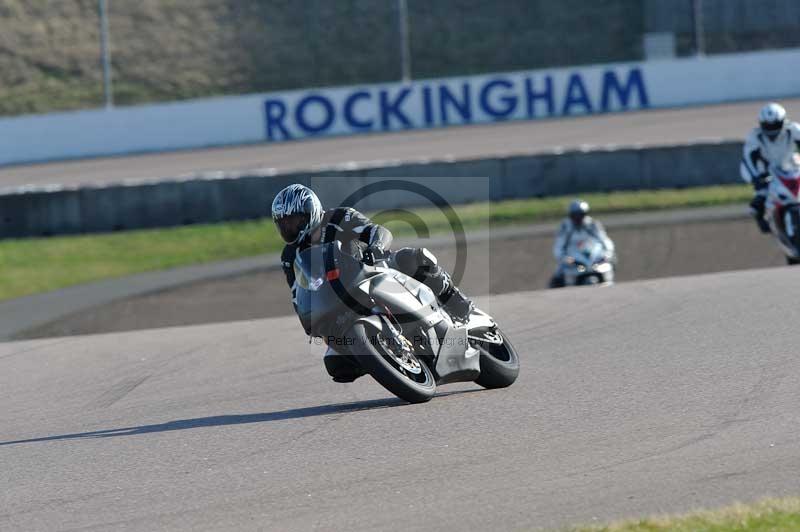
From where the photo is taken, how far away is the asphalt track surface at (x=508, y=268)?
615 inches

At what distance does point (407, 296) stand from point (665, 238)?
42.3ft

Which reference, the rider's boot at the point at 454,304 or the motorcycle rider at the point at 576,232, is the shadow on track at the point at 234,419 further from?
the motorcycle rider at the point at 576,232

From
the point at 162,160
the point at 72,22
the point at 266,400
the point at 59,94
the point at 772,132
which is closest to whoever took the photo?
the point at 266,400

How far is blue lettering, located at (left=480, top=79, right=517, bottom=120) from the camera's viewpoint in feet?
109

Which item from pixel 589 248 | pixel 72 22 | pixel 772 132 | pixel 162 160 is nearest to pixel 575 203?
pixel 589 248

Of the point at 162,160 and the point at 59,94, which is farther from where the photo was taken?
the point at 59,94

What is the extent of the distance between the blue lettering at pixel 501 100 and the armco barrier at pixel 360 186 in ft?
36.5

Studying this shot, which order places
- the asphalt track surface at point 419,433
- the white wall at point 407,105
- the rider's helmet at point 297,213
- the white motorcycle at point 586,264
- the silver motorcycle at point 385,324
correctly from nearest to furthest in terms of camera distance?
1. the asphalt track surface at point 419,433
2. the silver motorcycle at point 385,324
3. the rider's helmet at point 297,213
4. the white motorcycle at point 586,264
5. the white wall at point 407,105

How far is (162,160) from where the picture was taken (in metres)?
30.6

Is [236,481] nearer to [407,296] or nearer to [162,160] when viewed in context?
[407,296]

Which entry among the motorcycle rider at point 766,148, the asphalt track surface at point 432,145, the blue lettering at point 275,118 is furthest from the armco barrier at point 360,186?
the blue lettering at point 275,118

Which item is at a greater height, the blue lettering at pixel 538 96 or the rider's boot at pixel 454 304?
the blue lettering at pixel 538 96

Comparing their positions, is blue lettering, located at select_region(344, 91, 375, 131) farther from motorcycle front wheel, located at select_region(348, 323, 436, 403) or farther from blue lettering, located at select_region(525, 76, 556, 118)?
motorcycle front wheel, located at select_region(348, 323, 436, 403)

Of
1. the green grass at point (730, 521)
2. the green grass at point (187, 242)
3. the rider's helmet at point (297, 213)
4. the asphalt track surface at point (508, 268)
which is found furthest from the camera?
the green grass at point (187, 242)
